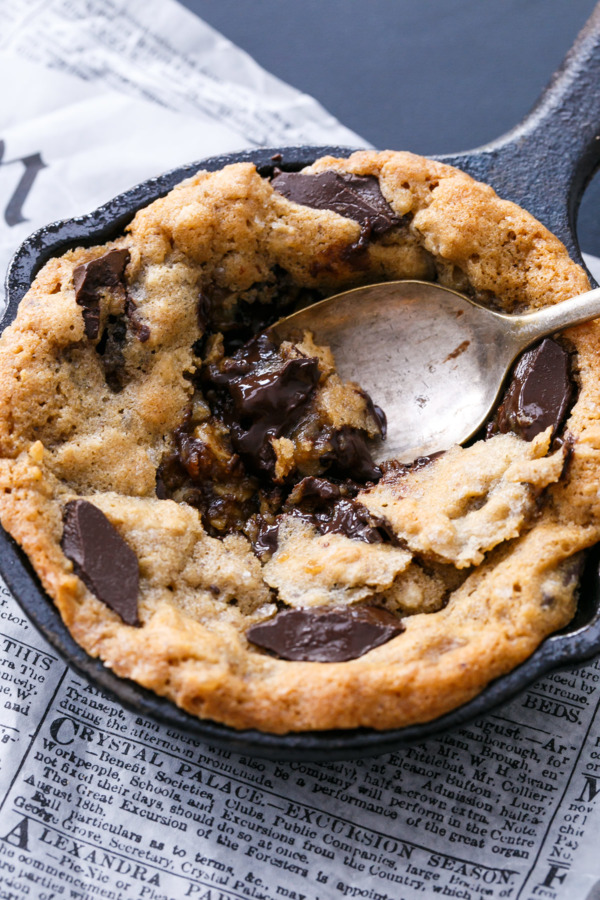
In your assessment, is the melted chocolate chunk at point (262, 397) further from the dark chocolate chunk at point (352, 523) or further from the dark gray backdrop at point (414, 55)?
the dark gray backdrop at point (414, 55)

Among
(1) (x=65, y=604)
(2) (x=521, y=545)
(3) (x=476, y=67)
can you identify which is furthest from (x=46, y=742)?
(3) (x=476, y=67)

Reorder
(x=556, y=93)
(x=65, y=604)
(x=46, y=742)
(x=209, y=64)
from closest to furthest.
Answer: (x=65, y=604) < (x=46, y=742) < (x=556, y=93) < (x=209, y=64)

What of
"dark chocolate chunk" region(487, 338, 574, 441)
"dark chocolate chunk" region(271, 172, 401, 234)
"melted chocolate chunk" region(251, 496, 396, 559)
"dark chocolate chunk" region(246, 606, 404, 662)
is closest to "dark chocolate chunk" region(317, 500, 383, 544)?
"melted chocolate chunk" region(251, 496, 396, 559)

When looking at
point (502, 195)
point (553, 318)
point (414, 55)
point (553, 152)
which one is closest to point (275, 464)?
point (553, 318)

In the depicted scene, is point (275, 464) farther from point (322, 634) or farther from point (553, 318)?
point (553, 318)

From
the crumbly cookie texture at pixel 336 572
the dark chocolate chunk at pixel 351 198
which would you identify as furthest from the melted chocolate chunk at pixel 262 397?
the dark chocolate chunk at pixel 351 198

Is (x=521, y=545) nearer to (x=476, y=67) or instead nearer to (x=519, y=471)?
(x=519, y=471)

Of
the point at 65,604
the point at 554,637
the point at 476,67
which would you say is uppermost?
the point at 476,67
